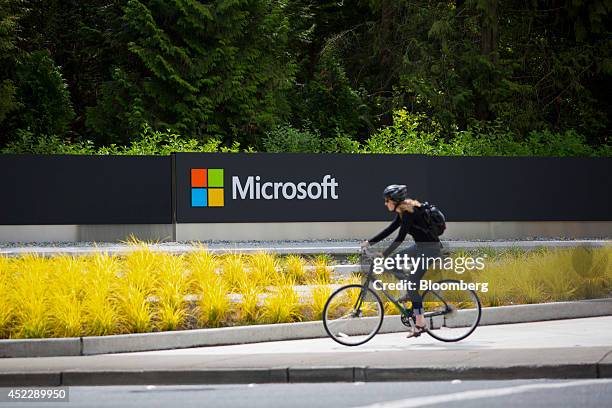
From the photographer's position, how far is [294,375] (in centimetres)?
1097

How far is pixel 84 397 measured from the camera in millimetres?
10359

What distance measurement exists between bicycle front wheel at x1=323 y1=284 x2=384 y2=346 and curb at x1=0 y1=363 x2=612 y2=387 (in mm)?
A: 1784

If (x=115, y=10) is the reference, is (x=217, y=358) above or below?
below

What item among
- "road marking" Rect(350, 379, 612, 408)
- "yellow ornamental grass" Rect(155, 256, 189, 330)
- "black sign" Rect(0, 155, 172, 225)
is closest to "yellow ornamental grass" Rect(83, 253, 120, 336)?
"yellow ornamental grass" Rect(155, 256, 189, 330)

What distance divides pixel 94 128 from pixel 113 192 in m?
14.9

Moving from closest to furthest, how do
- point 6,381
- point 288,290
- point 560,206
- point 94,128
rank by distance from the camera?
point 6,381 → point 288,290 → point 560,206 → point 94,128

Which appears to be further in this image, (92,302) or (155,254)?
(155,254)

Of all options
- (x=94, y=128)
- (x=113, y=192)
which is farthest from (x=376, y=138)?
(x=94, y=128)

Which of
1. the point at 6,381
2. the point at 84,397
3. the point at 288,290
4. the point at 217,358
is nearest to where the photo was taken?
the point at 84,397

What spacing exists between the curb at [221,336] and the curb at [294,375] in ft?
4.73

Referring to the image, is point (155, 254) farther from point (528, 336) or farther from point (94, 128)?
point (94, 128)

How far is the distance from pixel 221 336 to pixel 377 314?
1851 mm

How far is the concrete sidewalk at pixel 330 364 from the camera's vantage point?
1088 centimetres

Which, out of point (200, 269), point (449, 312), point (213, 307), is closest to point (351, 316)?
point (449, 312)
